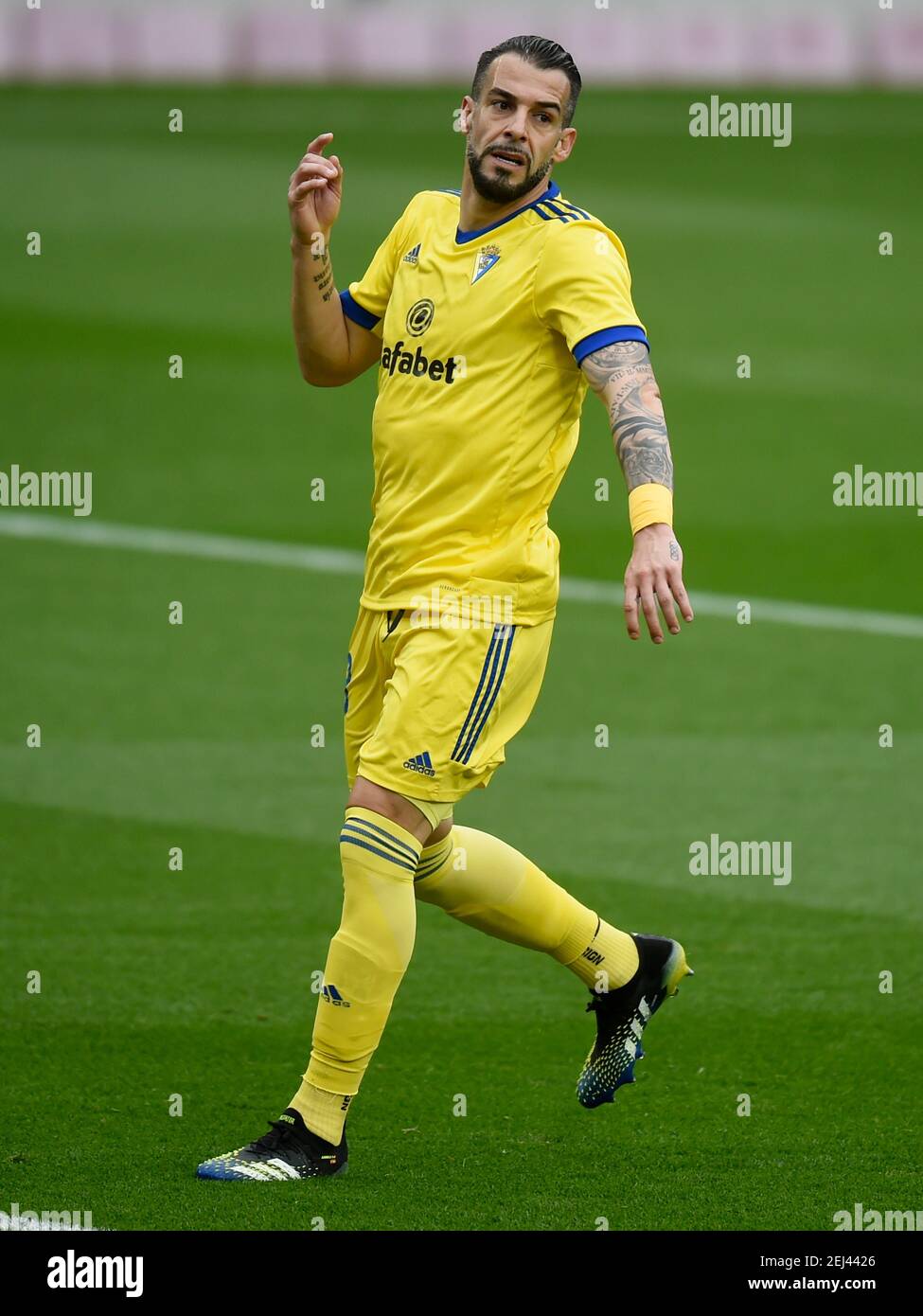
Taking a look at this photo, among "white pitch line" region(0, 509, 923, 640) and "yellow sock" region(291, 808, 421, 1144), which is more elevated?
"white pitch line" region(0, 509, 923, 640)

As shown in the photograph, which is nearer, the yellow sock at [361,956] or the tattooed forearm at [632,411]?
the tattooed forearm at [632,411]

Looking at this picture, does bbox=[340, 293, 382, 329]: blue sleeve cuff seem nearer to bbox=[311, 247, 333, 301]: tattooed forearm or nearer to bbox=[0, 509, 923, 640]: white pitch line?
bbox=[311, 247, 333, 301]: tattooed forearm

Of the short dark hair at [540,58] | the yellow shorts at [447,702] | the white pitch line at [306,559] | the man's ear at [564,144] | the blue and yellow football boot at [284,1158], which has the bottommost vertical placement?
the blue and yellow football boot at [284,1158]

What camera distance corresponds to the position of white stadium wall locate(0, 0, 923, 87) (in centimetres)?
3569

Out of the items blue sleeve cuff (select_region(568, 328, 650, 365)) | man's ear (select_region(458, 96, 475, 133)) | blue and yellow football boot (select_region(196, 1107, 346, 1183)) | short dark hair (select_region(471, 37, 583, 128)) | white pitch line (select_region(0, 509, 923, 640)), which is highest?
white pitch line (select_region(0, 509, 923, 640))

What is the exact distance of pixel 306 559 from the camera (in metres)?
13.8

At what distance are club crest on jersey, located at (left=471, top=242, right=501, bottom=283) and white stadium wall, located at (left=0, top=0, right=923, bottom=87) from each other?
31.1 metres

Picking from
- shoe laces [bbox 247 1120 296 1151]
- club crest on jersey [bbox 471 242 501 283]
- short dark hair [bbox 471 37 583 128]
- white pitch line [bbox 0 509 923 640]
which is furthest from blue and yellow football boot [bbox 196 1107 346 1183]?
white pitch line [bbox 0 509 923 640]

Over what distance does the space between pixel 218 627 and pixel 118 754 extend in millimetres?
2443

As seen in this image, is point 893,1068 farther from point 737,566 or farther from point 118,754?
point 737,566

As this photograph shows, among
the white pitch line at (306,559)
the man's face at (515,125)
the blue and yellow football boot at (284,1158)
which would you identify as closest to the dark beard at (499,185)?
the man's face at (515,125)

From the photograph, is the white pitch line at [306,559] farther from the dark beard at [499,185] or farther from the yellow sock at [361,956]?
the yellow sock at [361,956]

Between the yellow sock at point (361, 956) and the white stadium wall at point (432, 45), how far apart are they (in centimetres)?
3172

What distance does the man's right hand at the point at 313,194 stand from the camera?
5.77 meters
